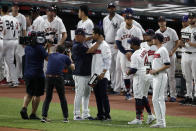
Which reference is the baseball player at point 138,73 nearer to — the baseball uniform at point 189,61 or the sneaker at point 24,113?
the sneaker at point 24,113

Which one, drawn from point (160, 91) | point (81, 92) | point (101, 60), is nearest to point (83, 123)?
point (81, 92)

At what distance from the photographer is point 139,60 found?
1145 centimetres

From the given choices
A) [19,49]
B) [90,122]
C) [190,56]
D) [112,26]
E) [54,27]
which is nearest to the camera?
[90,122]

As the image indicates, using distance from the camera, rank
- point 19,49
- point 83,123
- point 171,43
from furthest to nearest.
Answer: point 19,49
point 171,43
point 83,123

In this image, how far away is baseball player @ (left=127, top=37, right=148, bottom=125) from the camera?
1130 cm

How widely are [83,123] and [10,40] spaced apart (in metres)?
6.07

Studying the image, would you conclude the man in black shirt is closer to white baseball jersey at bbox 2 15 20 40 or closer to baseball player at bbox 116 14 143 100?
baseball player at bbox 116 14 143 100

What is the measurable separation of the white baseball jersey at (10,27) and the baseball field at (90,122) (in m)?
1.62

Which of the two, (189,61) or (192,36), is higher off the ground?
(192,36)

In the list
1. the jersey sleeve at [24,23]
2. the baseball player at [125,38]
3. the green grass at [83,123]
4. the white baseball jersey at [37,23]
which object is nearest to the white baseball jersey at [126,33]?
the baseball player at [125,38]

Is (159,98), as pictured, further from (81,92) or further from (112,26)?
(112,26)

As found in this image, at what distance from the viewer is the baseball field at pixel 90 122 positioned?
1061cm

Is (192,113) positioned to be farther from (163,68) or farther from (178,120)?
(163,68)

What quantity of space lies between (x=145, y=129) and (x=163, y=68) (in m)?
1.19
